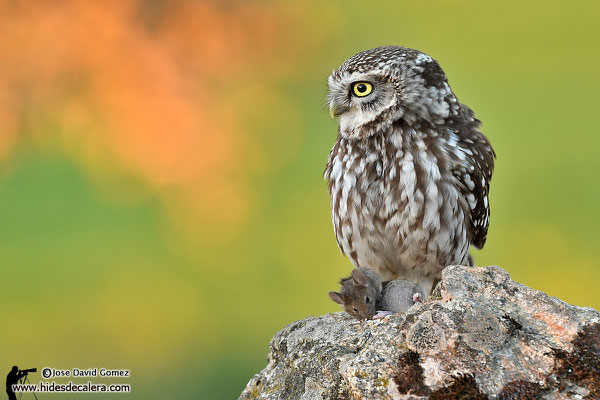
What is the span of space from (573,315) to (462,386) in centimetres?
49

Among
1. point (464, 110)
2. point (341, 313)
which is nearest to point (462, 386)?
point (341, 313)

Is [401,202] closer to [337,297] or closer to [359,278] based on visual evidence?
[359,278]

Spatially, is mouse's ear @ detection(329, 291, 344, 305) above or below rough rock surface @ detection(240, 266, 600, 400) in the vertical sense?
above

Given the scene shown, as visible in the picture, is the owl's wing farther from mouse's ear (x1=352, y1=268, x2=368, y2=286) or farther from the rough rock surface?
the rough rock surface

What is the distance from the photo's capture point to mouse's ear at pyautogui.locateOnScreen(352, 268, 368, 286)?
317 cm

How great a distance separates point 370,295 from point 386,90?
101cm

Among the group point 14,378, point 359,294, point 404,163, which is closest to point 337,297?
point 359,294

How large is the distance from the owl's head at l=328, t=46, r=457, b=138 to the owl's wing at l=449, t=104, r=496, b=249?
0.51 ft

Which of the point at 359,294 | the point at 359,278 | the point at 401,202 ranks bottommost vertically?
the point at 359,294

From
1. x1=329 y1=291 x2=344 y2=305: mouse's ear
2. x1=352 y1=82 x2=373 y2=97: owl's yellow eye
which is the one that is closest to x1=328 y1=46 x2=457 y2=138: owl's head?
x1=352 y1=82 x2=373 y2=97: owl's yellow eye

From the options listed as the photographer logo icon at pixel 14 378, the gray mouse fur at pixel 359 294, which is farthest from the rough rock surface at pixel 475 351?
the photographer logo icon at pixel 14 378

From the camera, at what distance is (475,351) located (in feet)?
7.37

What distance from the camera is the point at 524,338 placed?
2.33 metres

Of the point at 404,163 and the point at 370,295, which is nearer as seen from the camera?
the point at 370,295
